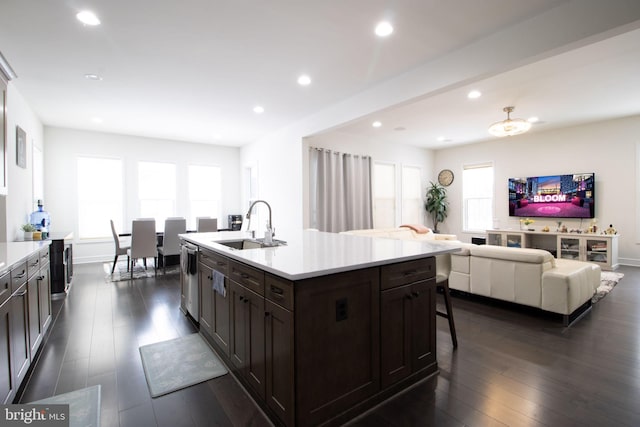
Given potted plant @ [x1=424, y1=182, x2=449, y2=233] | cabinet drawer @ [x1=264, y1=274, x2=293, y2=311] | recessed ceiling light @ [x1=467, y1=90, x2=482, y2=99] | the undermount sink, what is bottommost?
cabinet drawer @ [x1=264, y1=274, x2=293, y2=311]

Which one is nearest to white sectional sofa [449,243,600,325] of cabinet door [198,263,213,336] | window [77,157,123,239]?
cabinet door [198,263,213,336]

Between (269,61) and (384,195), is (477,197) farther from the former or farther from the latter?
(269,61)

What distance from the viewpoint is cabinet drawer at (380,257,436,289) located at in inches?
74.3

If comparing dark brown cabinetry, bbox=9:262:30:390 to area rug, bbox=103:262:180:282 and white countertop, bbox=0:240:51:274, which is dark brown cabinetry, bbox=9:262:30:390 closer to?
white countertop, bbox=0:240:51:274

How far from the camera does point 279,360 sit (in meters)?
1.62

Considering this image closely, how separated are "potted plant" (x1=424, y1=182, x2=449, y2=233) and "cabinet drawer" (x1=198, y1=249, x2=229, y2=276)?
717 centimetres

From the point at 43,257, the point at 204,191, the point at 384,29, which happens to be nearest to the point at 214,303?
the point at 43,257

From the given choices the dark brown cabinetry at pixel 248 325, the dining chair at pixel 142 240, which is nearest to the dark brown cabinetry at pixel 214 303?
the dark brown cabinetry at pixel 248 325

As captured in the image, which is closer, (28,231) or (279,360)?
(279,360)

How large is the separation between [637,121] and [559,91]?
2.80 metres

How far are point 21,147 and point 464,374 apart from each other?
6047mm

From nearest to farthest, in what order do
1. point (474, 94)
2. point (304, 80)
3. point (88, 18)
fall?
point (88, 18) → point (304, 80) → point (474, 94)

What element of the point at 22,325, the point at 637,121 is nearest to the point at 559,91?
the point at 637,121

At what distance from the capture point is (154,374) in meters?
2.23
